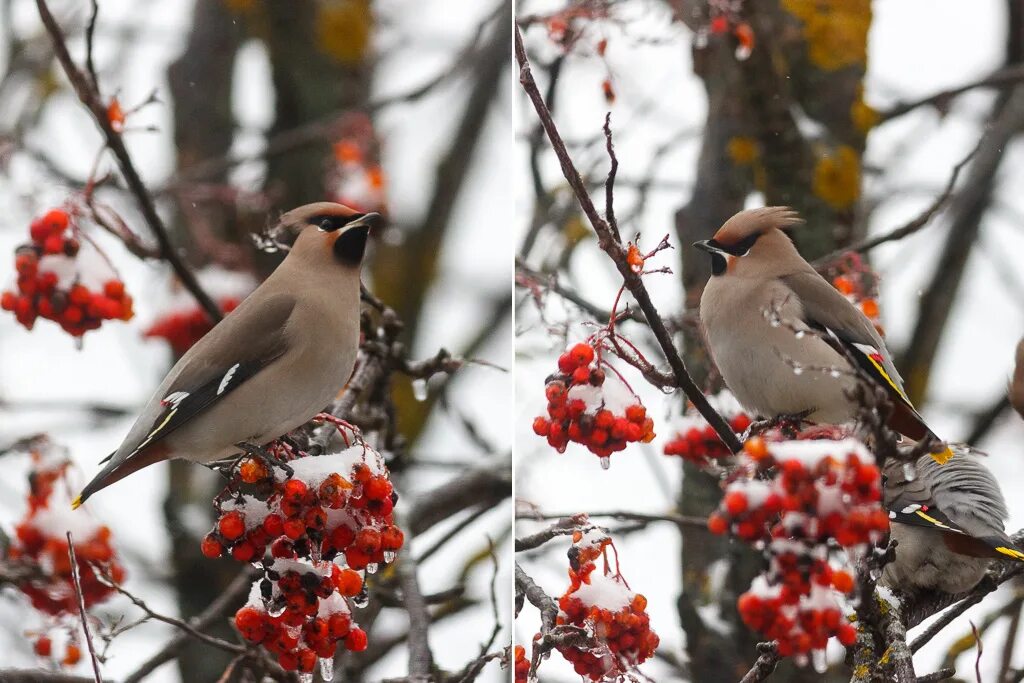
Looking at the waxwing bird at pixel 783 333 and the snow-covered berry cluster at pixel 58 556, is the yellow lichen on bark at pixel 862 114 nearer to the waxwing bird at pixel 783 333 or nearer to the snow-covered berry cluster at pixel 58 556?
the waxwing bird at pixel 783 333

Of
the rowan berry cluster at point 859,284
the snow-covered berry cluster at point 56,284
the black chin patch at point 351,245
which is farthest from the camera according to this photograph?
the black chin patch at point 351,245

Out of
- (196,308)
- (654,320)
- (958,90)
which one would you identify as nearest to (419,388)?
(196,308)

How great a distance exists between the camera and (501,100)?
101 inches

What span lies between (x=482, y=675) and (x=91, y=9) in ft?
4.73

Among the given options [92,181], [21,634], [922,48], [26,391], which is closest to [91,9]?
[92,181]

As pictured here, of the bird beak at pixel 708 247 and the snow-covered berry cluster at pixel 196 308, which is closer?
the bird beak at pixel 708 247

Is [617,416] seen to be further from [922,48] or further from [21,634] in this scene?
[21,634]

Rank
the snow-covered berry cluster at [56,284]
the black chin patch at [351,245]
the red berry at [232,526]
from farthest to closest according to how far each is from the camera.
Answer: the black chin patch at [351,245]
the snow-covered berry cluster at [56,284]
the red berry at [232,526]

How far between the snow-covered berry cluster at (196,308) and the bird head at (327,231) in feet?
0.37

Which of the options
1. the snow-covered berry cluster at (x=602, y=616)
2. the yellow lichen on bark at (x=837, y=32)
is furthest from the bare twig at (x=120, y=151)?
the yellow lichen on bark at (x=837, y=32)

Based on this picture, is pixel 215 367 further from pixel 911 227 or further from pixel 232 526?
pixel 911 227

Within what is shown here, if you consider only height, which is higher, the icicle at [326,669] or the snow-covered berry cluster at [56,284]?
the snow-covered berry cluster at [56,284]

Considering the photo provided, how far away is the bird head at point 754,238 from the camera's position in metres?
2.02

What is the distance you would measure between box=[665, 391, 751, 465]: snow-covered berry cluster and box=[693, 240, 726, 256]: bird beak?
0.24 metres
